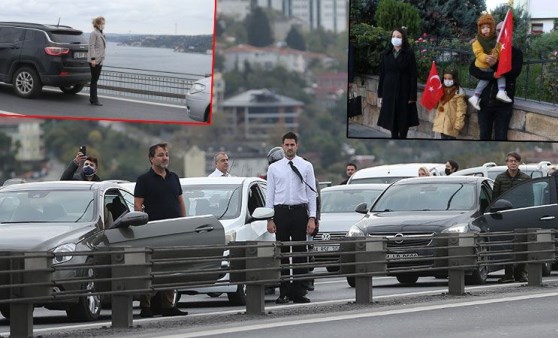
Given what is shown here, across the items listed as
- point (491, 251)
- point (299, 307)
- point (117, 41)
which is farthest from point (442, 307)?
point (117, 41)

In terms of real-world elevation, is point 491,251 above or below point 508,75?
below

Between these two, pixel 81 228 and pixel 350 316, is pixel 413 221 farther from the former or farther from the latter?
pixel 81 228

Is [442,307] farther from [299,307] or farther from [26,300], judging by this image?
[26,300]

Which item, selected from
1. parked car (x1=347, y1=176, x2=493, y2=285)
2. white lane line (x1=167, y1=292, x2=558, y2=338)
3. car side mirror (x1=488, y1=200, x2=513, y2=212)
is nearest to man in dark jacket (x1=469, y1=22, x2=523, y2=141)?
parked car (x1=347, y1=176, x2=493, y2=285)

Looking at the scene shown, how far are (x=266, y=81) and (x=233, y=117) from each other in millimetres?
2099

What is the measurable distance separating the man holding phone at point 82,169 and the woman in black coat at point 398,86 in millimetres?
9646

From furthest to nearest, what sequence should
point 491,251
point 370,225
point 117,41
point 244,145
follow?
point 244,145, point 117,41, point 370,225, point 491,251

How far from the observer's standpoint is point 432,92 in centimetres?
3159

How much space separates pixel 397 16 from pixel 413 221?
10559 mm

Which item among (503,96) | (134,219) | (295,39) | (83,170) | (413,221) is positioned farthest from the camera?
(295,39)

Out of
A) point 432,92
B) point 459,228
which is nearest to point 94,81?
point 459,228

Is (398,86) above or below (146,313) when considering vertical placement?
Result: above

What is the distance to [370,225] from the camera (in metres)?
22.2

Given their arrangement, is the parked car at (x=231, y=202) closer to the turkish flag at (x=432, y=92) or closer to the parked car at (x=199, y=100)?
the parked car at (x=199, y=100)
